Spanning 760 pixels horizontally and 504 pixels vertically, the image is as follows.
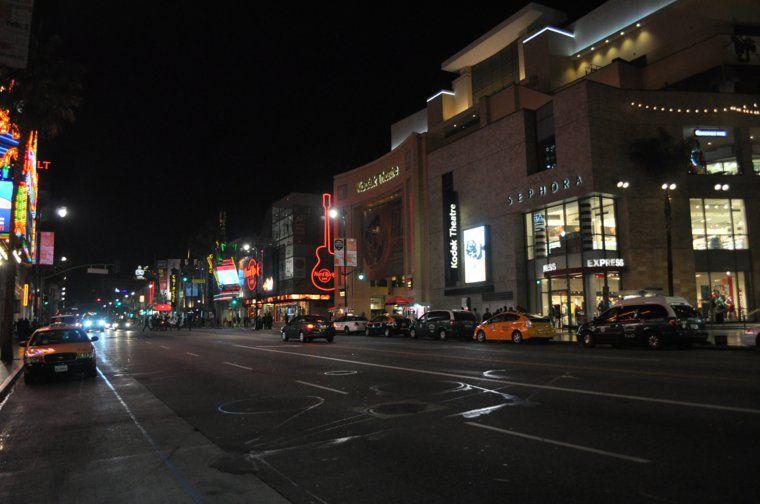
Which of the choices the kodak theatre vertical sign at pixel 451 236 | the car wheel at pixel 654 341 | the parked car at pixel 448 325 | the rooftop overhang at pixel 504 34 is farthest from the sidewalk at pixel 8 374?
the rooftop overhang at pixel 504 34

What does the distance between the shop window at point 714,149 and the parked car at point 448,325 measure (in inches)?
748

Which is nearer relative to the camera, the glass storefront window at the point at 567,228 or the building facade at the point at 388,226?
the glass storefront window at the point at 567,228

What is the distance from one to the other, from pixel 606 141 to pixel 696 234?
9.01m

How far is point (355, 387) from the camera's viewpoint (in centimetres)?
1136

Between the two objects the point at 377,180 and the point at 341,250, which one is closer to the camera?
the point at 341,250

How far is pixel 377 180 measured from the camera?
5912 cm

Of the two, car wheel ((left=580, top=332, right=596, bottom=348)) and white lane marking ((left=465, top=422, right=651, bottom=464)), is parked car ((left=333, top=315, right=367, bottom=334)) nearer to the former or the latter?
car wheel ((left=580, top=332, right=596, bottom=348))

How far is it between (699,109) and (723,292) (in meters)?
12.6

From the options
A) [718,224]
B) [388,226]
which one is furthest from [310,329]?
[388,226]

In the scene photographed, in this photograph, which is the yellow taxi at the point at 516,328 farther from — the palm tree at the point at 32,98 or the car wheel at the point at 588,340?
the palm tree at the point at 32,98

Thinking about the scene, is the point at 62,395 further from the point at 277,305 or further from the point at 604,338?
the point at 277,305

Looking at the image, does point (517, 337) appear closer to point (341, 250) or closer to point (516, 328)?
point (516, 328)

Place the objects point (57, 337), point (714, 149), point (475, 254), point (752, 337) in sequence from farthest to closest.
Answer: point (475, 254)
point (714, 149)
point (752, 337)
point (57, 337)

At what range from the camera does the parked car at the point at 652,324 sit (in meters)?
19.4
